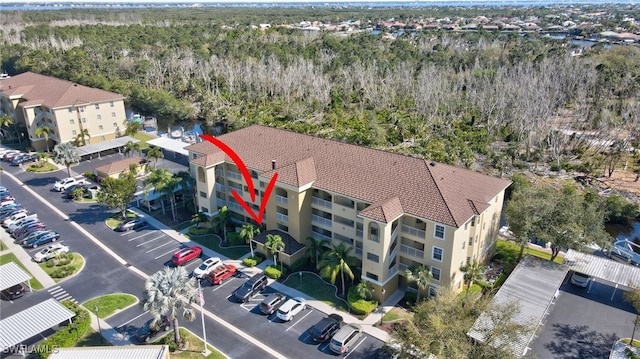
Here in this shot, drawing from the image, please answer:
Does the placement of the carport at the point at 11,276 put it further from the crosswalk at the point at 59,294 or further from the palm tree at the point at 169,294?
the palm tree at the point at 169,294

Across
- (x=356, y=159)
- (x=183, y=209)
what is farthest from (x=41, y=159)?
(x=356, y=159)

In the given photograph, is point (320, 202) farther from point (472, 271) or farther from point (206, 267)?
point (472, 271)

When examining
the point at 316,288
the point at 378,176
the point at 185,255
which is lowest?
the point at 316,288

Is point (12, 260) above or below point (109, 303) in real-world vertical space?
above

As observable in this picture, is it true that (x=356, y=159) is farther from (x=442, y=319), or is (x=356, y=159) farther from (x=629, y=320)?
(x=629, y=320)

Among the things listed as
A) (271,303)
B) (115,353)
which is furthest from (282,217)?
(115,353)

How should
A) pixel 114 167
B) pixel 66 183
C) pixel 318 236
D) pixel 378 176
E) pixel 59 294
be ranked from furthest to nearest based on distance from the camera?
1. pixel 114 167
2. pixel 66 183
3. pixel 318 236
4. pixel 378 176
5. pixel 59 294

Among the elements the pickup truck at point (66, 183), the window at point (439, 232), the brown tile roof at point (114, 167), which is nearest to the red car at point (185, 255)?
the brown tile roof at point (114, 167)
